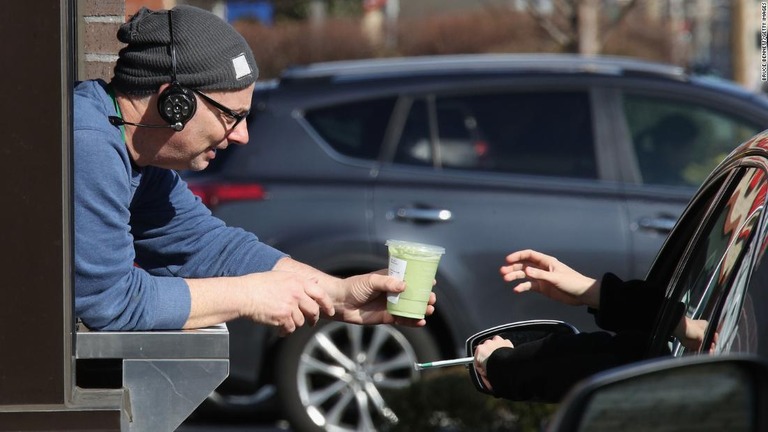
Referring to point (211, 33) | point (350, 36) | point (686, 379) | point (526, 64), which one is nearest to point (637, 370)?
point (686, 379)

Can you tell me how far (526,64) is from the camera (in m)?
7.07

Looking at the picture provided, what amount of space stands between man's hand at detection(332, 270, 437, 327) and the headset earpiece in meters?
0.58

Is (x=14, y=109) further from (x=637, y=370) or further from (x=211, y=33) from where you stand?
(x=637, y=370)

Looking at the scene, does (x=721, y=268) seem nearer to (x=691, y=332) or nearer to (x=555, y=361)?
(x=691, y=332)

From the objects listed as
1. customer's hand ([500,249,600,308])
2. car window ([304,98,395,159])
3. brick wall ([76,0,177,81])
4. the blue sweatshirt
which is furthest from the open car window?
car window ([304,98,395,159])

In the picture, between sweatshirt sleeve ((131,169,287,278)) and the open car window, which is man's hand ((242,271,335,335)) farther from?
the open car window

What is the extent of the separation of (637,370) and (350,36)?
77.6 ft

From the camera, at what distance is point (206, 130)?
281cm

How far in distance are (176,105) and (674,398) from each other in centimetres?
132

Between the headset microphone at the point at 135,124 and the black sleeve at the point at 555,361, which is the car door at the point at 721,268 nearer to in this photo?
the black sleeve at the point at 555,361

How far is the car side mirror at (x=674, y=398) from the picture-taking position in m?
1.70

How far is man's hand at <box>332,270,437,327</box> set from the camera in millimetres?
3006

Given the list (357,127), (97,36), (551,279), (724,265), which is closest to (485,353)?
A: (551,279)

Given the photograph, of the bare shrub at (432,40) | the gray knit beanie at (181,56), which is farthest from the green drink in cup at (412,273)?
the bare shrub at (432,40)
